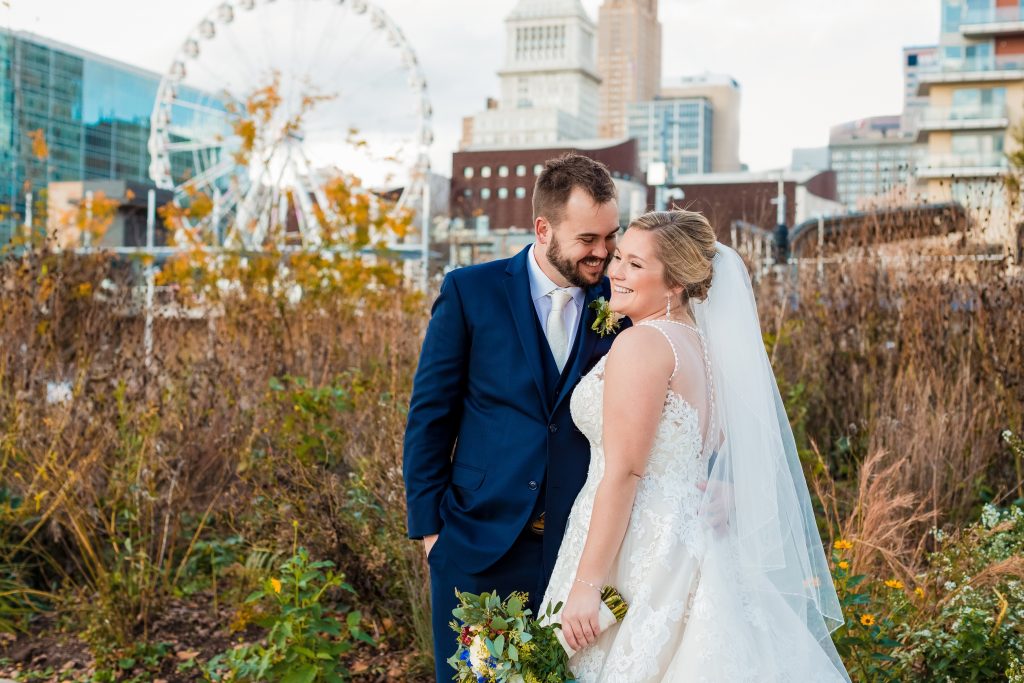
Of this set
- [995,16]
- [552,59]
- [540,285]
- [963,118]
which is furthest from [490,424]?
[552,59]

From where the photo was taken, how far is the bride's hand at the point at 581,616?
251cm

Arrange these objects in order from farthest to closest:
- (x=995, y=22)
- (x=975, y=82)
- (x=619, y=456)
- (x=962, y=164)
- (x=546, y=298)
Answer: (x=975, y=82), (x=995, y=22), (x=962, y=164), (x=546, y=298), (x=619, y=456)

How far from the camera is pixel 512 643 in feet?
8.31

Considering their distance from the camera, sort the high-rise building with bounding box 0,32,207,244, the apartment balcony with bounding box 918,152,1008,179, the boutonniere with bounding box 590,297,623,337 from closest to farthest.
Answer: the boutonniere with bounding box 590,297,623,337 < the apartment balcony with bounding box 918,152,1008,179 < the high-rise building with bounding box 0,32,207,244

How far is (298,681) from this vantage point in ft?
12.0

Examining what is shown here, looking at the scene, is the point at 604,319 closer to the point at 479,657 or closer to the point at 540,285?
the point at 540,285

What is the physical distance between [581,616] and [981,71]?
5310 cm

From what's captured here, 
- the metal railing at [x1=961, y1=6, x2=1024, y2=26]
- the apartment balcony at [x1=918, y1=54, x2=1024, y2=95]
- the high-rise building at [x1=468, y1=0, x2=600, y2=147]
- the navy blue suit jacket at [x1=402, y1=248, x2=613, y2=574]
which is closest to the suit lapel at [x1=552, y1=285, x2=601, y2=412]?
the navy blue suit jacket at [x1=402, y1=248, x2=613, y2=574]

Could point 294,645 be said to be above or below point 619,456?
below

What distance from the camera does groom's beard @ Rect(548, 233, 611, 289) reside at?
2.96 m

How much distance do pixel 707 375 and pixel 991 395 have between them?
11.3ft

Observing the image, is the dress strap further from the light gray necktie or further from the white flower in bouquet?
the white flower in bouquet

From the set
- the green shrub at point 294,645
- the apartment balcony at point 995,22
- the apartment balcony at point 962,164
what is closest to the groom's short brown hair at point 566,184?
the green shrub at point 294,645

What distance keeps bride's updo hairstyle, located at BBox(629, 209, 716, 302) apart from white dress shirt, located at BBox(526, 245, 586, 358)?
1.46 ft
